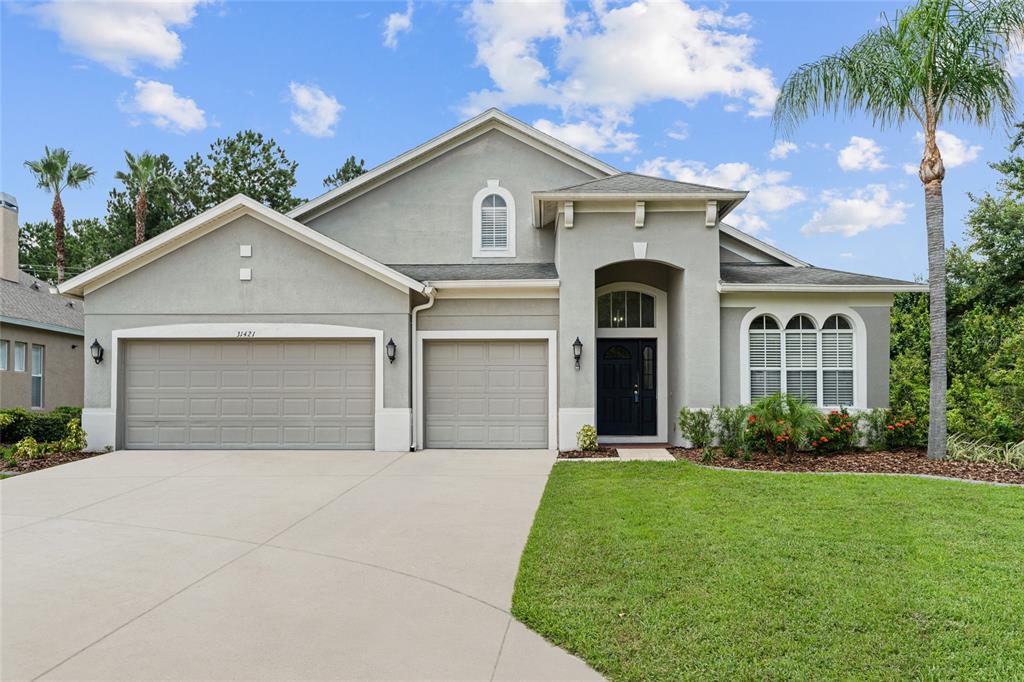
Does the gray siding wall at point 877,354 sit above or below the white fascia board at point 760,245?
below

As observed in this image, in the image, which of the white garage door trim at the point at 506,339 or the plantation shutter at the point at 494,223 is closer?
the white garage door trim at the point at 506,339

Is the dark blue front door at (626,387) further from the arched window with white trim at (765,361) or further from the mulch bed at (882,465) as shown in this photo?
the mulch bed at (882,465)

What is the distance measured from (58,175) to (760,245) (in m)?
29.1

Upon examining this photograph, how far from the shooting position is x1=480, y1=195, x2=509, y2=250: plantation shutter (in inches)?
560

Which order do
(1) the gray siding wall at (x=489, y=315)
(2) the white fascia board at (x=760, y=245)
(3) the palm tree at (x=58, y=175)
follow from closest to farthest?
(1) the gray siding wall at (x=489, y=315)
(2) the white fascia board at (x=760, y=245)
(3) the palm tree at (x=58, y=175)

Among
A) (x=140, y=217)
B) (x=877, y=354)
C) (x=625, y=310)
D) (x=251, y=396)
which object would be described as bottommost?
(x=251, y=396)

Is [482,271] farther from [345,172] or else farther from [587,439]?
[345,172]

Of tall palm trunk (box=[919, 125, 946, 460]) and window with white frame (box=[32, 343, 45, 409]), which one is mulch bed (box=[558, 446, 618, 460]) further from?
window with white frame (box=[32, 343, 45, 409])

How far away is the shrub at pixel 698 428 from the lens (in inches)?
466

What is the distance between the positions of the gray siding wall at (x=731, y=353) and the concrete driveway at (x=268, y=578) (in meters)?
4.93

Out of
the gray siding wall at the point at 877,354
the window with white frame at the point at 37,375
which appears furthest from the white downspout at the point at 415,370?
the window with white frame at the point at 37,375

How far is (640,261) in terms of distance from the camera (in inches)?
511

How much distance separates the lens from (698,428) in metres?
11.9

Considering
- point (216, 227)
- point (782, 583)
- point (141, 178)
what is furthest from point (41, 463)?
point (141, 178)
